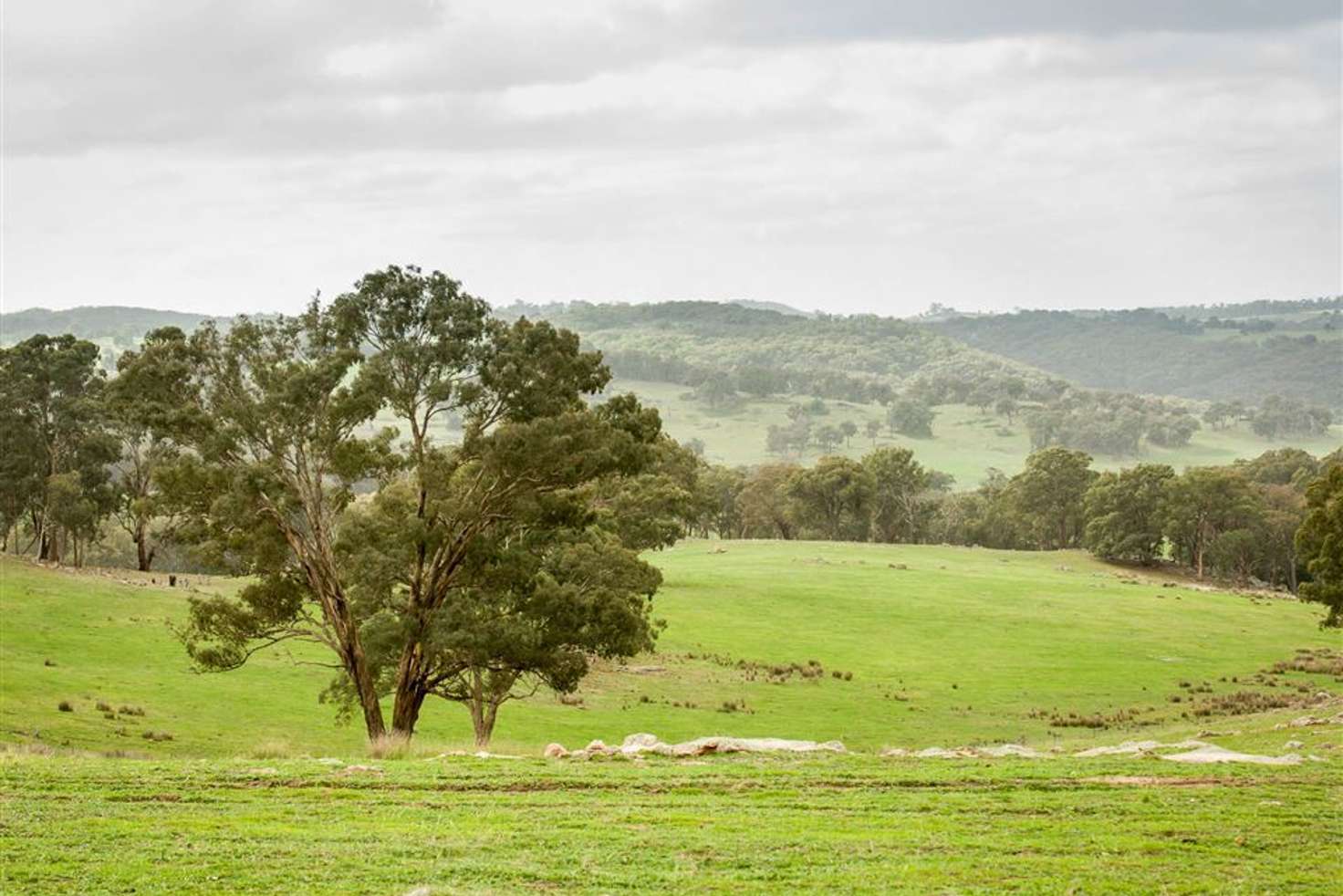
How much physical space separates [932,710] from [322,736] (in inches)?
1012

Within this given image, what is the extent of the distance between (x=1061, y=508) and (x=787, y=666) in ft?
269

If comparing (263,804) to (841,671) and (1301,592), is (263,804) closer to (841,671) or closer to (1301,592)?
(841,671)

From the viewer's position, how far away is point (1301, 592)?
61.1 meters

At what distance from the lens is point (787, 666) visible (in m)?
64.5

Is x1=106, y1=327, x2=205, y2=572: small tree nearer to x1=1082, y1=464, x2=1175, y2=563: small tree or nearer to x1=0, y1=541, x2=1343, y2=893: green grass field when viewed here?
x1=0, y1=541, x2=1343, y2=893: green grass field

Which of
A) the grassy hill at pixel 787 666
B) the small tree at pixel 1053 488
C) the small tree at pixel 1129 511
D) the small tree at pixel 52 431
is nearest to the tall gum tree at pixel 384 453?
the grassy hill at pixel 787 666

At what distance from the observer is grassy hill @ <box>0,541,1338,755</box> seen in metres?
44.1

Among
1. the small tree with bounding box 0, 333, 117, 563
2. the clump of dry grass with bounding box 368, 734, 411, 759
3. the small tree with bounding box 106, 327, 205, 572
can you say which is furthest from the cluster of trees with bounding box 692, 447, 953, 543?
the clump of dry grass with bounding box 368, 734, 411, 759

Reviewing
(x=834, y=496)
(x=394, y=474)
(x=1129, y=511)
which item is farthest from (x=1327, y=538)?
(x=834, y=496)

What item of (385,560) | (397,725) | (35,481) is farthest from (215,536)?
(35,481)

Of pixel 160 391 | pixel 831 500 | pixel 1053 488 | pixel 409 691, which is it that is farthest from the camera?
Answer: pixel 831 500

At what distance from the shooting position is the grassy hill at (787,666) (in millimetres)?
44125

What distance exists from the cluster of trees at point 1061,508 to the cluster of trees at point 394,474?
272ft

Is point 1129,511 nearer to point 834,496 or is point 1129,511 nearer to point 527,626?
point 834,496
